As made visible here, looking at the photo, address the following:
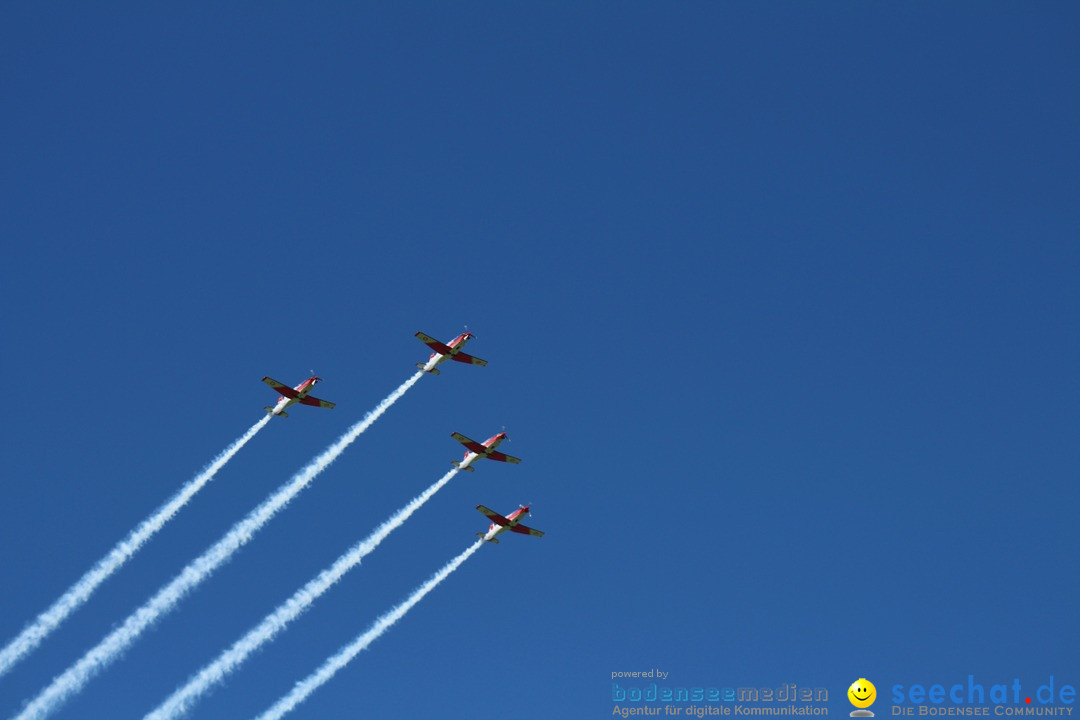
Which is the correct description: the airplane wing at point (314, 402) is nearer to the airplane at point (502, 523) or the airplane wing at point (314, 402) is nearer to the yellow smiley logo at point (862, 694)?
the airplane at point (502, 523)

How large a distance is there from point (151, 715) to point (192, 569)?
35.2ft

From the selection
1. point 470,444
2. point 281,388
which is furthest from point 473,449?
point 281,388


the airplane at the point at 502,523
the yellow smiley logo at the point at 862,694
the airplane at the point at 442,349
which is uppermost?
the airplane at the point at 442,349

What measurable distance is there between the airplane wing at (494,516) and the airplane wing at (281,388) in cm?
1767

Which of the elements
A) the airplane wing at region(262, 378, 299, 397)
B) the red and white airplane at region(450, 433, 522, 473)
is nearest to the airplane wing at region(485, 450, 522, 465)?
the red and white airplane at region(450, 433, 522, 473)

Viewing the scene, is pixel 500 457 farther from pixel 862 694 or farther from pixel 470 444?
pixel 862 694

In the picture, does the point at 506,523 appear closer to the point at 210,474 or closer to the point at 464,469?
the point at 464,469

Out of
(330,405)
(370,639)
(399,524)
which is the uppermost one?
(330,405)

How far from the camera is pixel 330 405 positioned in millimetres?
107938

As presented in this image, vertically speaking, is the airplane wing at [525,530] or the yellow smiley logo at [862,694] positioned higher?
the airplane wing at [525,530]

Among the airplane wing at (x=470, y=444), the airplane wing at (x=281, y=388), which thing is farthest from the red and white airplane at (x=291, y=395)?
the airplane wing at (x=470, y=444)

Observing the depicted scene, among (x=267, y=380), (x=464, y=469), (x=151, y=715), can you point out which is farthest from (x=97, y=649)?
(x=464, y=469)

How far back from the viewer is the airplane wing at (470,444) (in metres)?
109

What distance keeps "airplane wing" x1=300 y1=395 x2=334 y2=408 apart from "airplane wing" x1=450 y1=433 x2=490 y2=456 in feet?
32.4
